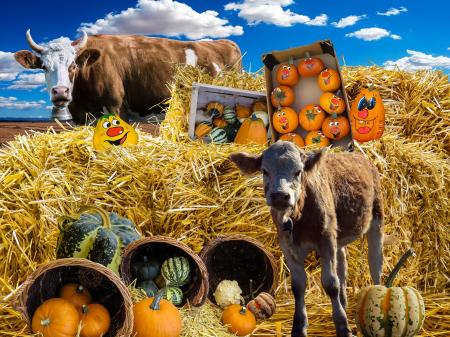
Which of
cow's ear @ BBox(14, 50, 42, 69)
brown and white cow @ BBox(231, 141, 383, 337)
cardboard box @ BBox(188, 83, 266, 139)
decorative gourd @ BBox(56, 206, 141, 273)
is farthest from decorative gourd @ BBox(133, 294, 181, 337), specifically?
cow's ear @ BBox(14, 50, 42, 69)

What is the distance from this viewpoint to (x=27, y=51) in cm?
903

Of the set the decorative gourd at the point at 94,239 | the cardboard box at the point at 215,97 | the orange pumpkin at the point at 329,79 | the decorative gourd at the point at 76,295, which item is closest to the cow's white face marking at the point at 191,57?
the cardboard box at the point at 215,97

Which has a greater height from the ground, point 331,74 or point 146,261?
point 331,74

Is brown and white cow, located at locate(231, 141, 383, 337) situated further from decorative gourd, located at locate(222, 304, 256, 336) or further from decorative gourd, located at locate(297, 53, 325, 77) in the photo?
decorative gourd, located at locate(297, 53, 325, 77)

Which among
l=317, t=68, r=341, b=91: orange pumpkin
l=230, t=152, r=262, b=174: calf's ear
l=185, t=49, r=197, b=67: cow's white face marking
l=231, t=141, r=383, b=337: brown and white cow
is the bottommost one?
l=231, t=141, r=383, b=337: brown and white cow

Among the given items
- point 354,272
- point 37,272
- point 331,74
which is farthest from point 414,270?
point 37,272

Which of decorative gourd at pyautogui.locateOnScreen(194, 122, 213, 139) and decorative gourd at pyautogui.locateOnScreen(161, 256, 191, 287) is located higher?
decorative gourd at pyautogui.locateOnScreen(194, 122, 213, 139)

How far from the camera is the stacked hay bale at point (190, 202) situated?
3.83 meters

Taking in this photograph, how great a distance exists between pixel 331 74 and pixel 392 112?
130 cm

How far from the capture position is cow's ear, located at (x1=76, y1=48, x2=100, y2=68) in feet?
30.0

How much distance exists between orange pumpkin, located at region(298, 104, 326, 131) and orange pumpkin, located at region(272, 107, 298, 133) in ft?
0.25

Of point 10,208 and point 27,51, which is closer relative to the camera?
point 10,208

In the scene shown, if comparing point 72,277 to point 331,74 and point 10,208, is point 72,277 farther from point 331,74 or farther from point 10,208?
point 331,74

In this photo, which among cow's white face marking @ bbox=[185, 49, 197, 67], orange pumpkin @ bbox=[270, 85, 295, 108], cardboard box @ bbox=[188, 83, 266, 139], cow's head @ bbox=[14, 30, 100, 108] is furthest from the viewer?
cow's white face marking @ bbox=[185, 49, 197, 67]
